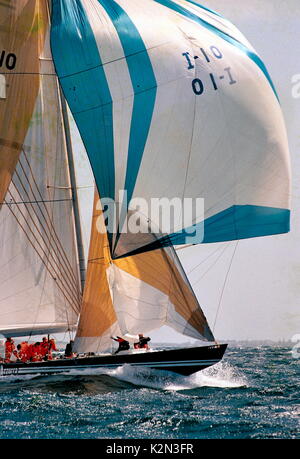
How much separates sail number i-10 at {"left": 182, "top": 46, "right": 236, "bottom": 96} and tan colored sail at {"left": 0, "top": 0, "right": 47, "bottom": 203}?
561 cm

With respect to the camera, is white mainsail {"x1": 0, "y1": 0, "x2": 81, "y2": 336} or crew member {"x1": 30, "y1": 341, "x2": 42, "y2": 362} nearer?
crew member {"x1": 30, "y1": 341, "x2": 42, "y2": 362}

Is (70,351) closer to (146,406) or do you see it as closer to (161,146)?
(146,406)

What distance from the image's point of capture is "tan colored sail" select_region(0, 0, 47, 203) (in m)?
25.2

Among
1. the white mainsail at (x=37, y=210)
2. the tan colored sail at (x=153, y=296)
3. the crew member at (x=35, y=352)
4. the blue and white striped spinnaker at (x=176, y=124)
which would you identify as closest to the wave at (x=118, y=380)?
the crew member at (x=35, y=352)

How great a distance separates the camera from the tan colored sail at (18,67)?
25.2 meters

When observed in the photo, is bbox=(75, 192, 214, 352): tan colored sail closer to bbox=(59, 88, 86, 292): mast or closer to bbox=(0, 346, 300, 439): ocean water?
bbox=(0, 346, 300, 439): ocean water

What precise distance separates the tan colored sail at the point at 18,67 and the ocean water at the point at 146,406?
7.09 m

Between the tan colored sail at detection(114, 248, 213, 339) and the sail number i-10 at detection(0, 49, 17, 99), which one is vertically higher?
the sail number i-10 at detection(0, 49, 17, 99)

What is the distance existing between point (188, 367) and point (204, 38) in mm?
9684

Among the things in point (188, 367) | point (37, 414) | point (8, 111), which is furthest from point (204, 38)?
point (37, 414)

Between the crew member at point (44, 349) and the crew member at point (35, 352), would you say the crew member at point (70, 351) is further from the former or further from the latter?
the crew member at point (35, 352)

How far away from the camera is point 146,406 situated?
18.7 metres

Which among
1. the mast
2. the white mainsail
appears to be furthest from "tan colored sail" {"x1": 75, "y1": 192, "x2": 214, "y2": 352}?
the white mainsail

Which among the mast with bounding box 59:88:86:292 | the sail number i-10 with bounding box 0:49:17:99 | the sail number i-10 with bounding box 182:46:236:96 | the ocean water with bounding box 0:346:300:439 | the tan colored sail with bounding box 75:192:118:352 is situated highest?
the sail number i-10 with bounding box 0:49:17:99
